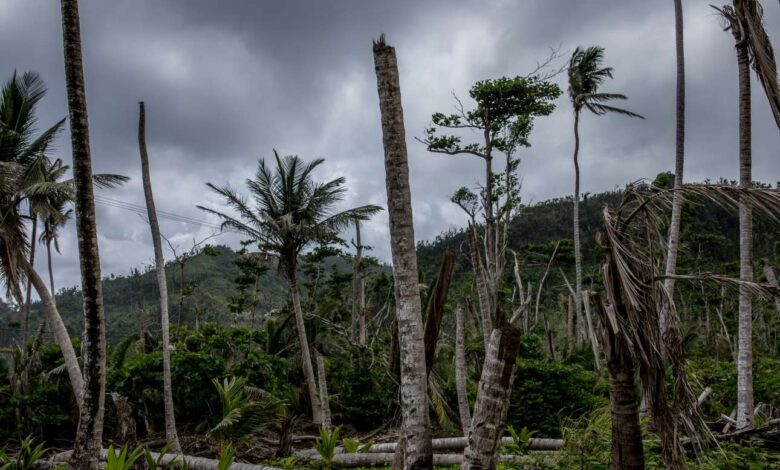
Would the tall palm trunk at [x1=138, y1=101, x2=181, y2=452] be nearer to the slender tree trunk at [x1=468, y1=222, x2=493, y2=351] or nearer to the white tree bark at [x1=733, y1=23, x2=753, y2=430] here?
the slender tree trunk at [x1=468, y1=222, x2=493, y2=351]

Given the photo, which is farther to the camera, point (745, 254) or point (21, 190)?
point (21, 190)

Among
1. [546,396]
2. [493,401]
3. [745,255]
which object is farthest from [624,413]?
[546,396]

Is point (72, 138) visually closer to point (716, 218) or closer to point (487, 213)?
point (487, 213)

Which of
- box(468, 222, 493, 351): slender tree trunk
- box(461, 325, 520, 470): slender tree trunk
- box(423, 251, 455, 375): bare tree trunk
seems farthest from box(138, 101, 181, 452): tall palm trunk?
box(461, 325, 520, 470): slender tree trunk

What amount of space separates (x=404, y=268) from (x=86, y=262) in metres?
4.06

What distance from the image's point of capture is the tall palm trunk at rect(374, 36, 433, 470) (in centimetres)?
439

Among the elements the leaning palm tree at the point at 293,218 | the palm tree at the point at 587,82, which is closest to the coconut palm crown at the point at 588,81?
the palm tree at the point at 587,82

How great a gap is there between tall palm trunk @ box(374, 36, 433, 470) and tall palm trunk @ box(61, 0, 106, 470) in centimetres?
389

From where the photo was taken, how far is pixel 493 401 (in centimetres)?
372

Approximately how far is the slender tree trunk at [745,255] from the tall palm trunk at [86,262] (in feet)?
28.2

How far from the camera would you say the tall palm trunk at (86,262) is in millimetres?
6090

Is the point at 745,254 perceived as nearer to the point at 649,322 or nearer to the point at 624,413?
the point at 649,322

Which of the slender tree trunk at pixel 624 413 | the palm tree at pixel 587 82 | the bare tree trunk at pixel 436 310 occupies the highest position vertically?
the palm tree at pixel 587 82

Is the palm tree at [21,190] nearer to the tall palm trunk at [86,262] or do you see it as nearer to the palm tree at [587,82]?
the tall palm trunk at [86,262]
